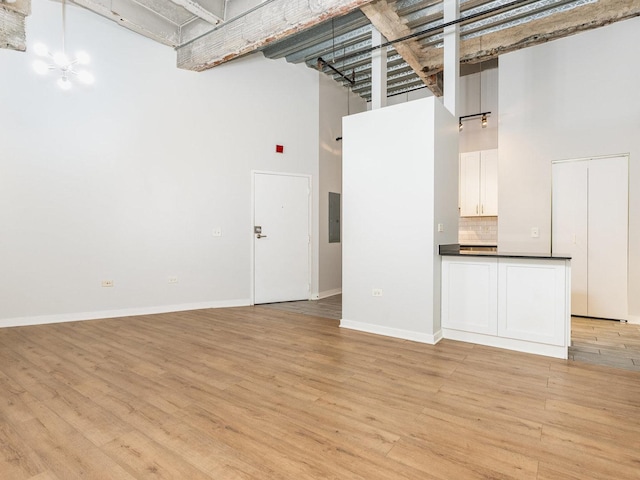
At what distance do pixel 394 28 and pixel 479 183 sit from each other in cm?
292

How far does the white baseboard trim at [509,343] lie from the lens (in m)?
3.20

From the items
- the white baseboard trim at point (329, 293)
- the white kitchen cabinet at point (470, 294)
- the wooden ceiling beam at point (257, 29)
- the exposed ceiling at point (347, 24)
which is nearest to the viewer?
the white kitchen cabinet at point (470, 294)

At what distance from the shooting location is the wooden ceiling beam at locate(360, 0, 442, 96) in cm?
399

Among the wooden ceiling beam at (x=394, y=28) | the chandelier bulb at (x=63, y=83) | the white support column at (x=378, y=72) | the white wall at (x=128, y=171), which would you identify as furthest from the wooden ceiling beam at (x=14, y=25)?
the white support column at (x=378, y=72)

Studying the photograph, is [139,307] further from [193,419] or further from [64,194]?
[193,419]

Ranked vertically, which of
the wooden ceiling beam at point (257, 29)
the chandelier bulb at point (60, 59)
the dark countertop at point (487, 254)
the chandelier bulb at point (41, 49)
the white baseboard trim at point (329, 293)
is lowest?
the white baseboard trim at point (329, 293)

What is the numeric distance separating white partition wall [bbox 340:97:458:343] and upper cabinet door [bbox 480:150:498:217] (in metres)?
2.04

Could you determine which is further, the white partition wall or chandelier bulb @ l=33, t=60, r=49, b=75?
chandelier bulb @ l=33, t=60, r=49, b=75

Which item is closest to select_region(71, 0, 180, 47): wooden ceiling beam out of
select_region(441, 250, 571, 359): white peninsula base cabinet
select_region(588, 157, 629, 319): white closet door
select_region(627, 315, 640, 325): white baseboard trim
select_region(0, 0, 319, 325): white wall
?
select_region(0, 0, 319, 325): white wall

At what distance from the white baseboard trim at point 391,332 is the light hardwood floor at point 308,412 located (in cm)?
16

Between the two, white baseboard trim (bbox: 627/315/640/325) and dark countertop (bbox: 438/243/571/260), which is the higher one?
dark countertop (bbox: 438/243/571/260)

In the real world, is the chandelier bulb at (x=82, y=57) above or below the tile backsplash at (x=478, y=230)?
above

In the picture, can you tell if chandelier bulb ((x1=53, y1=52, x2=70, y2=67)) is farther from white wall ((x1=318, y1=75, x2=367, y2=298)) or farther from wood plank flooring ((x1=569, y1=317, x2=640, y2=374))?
wood plank flooring ((x1=569, y1=317, x2=640, y2=374))

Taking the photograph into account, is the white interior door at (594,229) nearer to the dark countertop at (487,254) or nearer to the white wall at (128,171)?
the dark countertop at (487,254)
